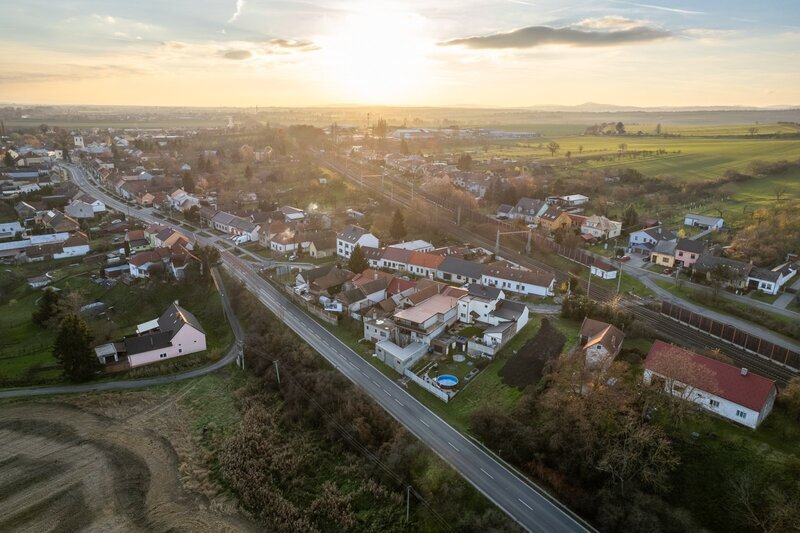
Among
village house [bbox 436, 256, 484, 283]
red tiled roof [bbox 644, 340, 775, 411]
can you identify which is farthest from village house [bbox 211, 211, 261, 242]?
red tiled roof [bbox 644, 340, 775, 411]

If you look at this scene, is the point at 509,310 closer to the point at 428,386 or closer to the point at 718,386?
the point at 428,386

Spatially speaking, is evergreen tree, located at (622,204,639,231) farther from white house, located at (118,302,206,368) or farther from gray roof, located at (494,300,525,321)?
white house, located at (118,302,206,368)

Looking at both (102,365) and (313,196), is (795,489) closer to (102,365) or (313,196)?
(102,365)

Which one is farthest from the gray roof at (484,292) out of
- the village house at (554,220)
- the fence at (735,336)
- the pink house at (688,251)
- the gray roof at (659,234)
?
the gray roof at (659,234)

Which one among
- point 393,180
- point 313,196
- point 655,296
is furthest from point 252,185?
point 655,296

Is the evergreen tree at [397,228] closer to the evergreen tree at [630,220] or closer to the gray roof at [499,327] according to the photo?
the gray roof at [499,327]

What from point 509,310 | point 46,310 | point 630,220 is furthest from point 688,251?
point 46,310

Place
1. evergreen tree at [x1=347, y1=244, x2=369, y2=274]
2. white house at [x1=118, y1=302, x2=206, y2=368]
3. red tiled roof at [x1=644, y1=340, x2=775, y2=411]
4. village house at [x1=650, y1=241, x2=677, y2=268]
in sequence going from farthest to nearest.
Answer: village house at [x1=650, y1=241, x2=677, y2=268], evergreen tree at [x1=347, y1=244, x2=369, y2=274], white house at [x1=118, y1=302, x2=206, y2=368], red tiled roof at [x1=644, y1=340, x2=775, y2=411]

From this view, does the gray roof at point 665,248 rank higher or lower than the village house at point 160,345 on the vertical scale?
higher
